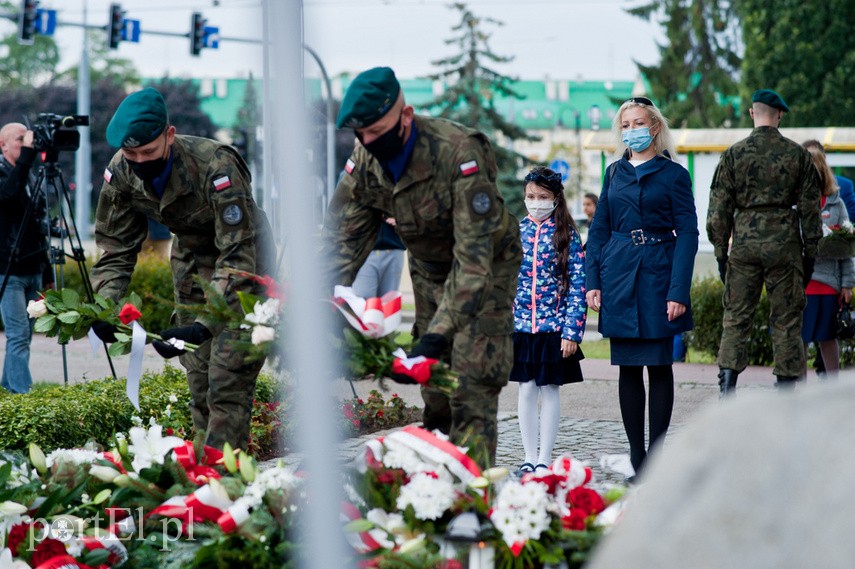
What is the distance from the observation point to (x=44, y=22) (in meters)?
28.5

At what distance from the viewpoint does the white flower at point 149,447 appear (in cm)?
442

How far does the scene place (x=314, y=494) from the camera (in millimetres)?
2914

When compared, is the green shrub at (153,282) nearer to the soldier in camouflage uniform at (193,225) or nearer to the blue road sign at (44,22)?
the soldier in camouflage uniform at (193,225)

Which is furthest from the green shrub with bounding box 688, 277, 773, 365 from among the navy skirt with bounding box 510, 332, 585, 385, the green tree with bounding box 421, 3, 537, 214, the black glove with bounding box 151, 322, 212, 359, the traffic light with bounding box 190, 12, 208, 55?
the green tree with bounding box 421, 3, 537, 214

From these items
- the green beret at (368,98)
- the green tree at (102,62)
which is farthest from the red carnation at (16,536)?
the green tree at (102,62)

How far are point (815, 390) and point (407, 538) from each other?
77.4 inches

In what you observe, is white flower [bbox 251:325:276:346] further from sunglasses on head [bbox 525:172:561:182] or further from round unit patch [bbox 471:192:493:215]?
sunglasses on head [bbox 525:172:561:182]

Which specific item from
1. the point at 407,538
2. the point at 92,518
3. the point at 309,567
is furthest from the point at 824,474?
the point at 92,518

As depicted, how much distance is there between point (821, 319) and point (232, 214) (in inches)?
222

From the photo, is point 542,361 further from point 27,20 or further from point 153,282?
point 27,20

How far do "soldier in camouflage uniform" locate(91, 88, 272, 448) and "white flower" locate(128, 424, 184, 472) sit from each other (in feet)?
1.65

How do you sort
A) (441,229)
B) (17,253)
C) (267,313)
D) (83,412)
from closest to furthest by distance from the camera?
(267,313), (441,229), (83,412), (17,253)

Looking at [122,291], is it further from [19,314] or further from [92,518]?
[19,314]

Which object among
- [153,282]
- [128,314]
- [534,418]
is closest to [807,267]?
[534,418]
